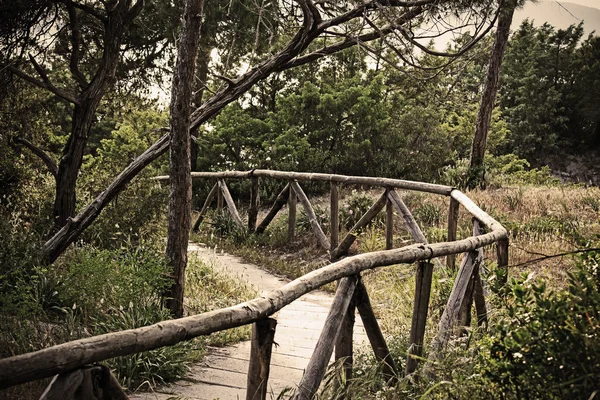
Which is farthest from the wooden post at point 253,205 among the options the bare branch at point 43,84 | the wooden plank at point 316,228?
the bare branch at point 43,84

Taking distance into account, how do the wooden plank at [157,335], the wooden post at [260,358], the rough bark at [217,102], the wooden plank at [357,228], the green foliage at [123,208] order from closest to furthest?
the wooden plank at [157,335] → the wooden post at [260,358] → the rough bark at [217,102] → the green foliage at [123,208] → the wooden plank at [357,228]

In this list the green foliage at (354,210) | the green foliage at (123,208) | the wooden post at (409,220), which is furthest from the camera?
the green foliage at (354,210)

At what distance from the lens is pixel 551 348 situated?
90.2 inches

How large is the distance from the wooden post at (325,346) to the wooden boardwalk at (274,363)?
0.90ft

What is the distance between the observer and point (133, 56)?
1215cm

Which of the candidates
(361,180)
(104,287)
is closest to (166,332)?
(104,287)

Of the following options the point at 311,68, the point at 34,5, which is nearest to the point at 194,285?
the point at 34,5

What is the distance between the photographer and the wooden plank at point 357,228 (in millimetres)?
8289

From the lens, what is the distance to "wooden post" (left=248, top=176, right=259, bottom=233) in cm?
1072

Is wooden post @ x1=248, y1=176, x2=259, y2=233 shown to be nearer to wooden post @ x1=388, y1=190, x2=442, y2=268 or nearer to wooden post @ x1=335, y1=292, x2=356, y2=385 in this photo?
wooden post @ x1=388, y1=190, x2=442, y2=268

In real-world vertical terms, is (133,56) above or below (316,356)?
above

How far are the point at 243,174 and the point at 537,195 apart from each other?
5389 millimetres

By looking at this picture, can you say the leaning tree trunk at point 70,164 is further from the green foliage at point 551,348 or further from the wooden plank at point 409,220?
the green foliage at point 551,348

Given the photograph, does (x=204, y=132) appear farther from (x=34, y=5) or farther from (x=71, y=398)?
(x=71, y=398)
